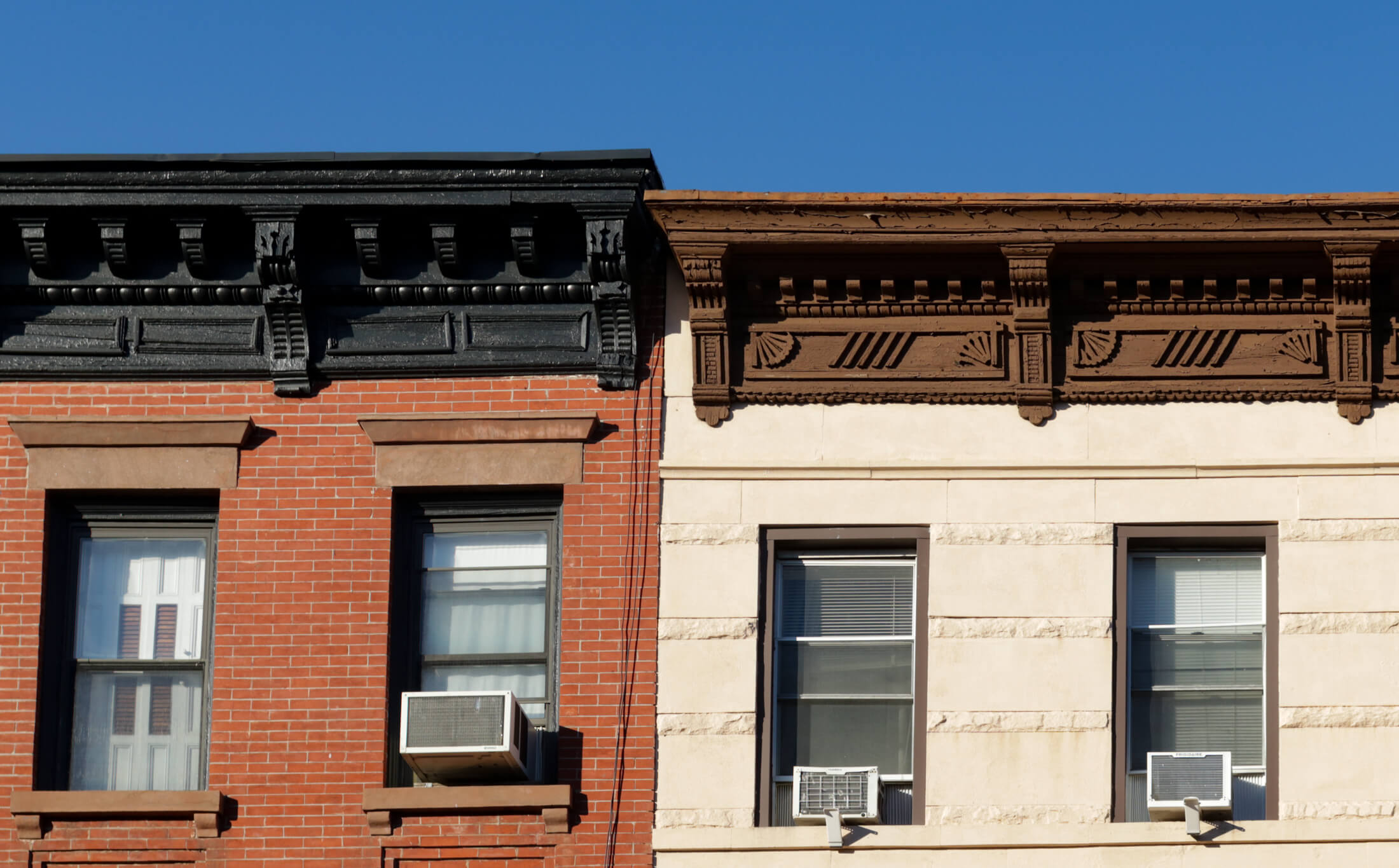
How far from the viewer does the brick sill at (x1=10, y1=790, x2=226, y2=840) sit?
40.1ft

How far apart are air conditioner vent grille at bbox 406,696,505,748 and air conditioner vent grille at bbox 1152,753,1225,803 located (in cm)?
372

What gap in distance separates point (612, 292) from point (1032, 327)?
2606 millimetres

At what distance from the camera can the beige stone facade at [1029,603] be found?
12008 mm

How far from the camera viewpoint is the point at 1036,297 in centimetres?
1292

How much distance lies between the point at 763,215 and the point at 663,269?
0.87 meters

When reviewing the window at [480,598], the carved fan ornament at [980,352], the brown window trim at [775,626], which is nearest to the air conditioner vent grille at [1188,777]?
the brown window trim at [775,626]

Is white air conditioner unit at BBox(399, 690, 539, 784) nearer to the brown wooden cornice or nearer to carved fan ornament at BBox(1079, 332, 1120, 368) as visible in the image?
the brown wooden cornice

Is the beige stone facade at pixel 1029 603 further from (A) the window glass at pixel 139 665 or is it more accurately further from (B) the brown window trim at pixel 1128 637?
(A) the window glass at pixel 139 665

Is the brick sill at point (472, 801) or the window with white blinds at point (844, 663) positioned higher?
the window with white blinds at point (844, 663)

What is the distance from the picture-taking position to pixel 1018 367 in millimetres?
12945

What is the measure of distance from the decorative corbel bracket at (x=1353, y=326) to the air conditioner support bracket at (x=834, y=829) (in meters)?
3.96

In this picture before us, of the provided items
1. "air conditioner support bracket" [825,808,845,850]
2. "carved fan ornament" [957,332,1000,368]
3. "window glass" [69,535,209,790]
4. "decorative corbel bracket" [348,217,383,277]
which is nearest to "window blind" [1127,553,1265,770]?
"carved fan ornament" [957,332,1000,368]

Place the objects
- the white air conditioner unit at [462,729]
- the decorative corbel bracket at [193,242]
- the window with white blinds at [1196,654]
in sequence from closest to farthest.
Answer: the white air conditioner unit at [462,729] < the window with white blinds at [1196,654] < the decorative corbel bracket at [193,242]

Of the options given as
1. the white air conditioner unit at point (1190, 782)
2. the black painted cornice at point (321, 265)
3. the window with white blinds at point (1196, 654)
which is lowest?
the white air conditioner unit at point (1190, 782)
